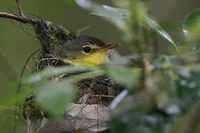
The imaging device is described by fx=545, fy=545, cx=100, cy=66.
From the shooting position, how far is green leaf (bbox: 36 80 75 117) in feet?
3.02

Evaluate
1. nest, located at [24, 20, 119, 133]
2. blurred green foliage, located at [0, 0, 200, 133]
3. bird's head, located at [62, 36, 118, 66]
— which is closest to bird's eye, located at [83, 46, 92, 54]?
bird's head, located at [62, 36, 118, 66]

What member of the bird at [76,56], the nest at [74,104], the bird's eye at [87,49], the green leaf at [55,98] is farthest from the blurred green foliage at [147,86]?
the bird's eye at [87,49]

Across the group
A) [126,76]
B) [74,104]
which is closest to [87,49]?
[74,104]

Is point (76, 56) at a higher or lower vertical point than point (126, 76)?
higher

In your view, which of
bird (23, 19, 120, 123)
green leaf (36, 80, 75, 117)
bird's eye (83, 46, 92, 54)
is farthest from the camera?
bird's eye (83, 46, 92, 54)

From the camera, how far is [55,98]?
924 mm

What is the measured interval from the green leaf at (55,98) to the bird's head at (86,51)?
2.26 meters

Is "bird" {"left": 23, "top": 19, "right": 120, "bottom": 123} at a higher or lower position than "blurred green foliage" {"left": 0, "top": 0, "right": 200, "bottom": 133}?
higher

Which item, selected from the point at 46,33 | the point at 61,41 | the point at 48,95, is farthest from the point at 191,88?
the point at 61,41

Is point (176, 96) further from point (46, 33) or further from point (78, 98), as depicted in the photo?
point (46, 33)

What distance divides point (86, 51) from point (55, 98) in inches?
100

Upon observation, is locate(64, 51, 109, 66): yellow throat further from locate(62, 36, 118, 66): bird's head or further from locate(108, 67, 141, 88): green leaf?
locate(108, 67, 141, 88): green leaf

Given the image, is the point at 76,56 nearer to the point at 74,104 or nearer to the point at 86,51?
the point at 86,51

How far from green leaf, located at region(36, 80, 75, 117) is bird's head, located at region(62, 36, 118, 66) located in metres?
2.26
